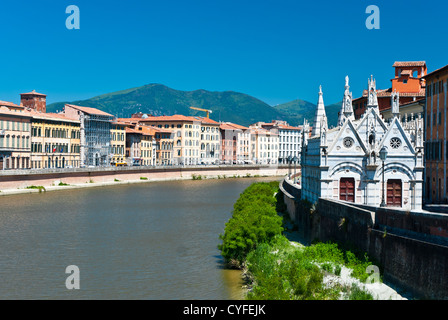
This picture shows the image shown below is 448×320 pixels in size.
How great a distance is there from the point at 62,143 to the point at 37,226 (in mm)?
65666

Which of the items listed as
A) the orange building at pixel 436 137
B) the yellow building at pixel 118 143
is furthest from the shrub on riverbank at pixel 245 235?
the yellow building at pixel 118 143

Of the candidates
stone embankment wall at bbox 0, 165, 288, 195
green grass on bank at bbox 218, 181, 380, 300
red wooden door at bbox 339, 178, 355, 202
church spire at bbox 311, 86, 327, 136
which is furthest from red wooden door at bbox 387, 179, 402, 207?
stone embankment wall at bbox 0, 165, 288, 195

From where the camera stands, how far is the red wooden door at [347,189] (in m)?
33.4

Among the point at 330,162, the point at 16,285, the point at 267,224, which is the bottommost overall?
the point at 16,285

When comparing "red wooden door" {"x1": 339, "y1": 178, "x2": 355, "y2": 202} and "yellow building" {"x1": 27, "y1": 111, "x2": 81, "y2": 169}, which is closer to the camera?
"red wooden door" {"x1": 339, "y1": 178, "x2": 355, "y2": 202}

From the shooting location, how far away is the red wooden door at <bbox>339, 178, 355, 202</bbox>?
33.4 m

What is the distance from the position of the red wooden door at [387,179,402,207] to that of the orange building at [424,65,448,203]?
31.9 ft

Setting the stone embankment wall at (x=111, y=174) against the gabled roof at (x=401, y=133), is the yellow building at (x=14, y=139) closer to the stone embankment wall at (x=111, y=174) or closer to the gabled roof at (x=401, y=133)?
the stone embankment wall at (x=111, y=174)

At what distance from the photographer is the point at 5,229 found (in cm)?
4253

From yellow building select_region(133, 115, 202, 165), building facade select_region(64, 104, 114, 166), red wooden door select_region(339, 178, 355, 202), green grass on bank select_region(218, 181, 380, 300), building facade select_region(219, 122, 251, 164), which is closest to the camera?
green grass on bank select_region(218, 181, 380, 300)

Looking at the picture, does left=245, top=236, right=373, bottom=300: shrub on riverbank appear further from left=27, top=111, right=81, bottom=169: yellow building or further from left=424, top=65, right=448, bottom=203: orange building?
left=27, top=111, right=81, bottom=169: yellow building

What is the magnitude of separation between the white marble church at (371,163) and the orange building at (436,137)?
962cm
